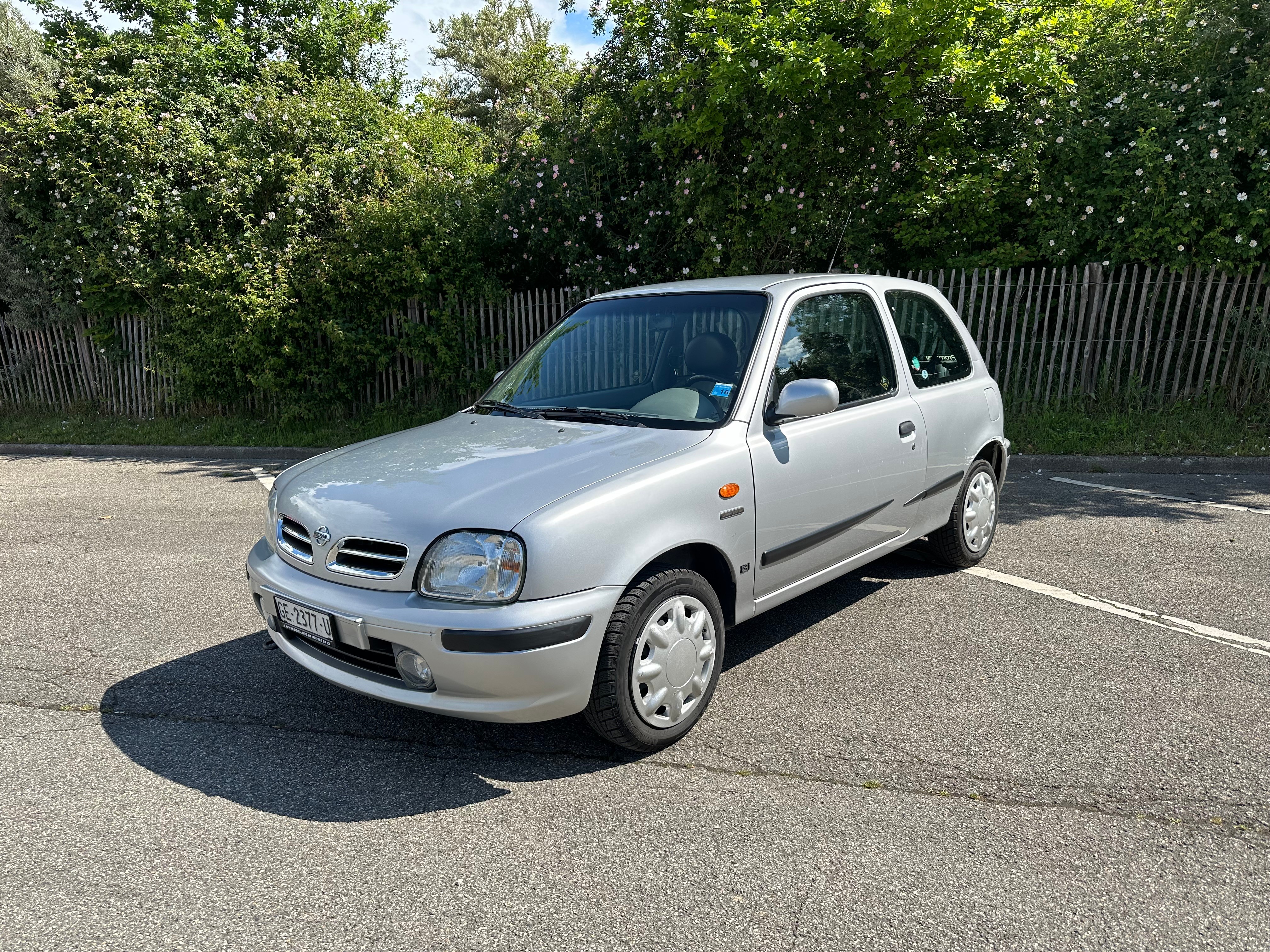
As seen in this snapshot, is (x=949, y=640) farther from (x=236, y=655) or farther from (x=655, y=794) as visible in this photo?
(x=236, y=655)

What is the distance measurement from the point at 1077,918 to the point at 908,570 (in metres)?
3.09

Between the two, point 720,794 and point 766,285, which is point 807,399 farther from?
point 720,794

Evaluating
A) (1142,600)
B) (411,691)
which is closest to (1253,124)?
(1142,600)

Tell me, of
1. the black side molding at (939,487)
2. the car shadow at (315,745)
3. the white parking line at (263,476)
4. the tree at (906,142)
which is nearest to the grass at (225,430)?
the white parking line at (263,476)

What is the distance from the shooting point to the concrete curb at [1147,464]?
8.24m

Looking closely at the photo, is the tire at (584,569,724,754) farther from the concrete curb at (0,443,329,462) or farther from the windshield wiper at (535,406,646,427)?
the concrete curb at (0,443,329,462)

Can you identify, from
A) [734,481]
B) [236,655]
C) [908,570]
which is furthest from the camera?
[908,570]

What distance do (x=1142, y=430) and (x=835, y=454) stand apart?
692 cm

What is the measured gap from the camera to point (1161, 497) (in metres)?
7.20

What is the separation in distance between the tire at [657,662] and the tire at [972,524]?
→ 2244 millimetres

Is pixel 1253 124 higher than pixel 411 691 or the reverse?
higher

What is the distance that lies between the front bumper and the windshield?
3.62 ft

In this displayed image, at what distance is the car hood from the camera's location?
2.90 m

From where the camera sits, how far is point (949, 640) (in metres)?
4.15
